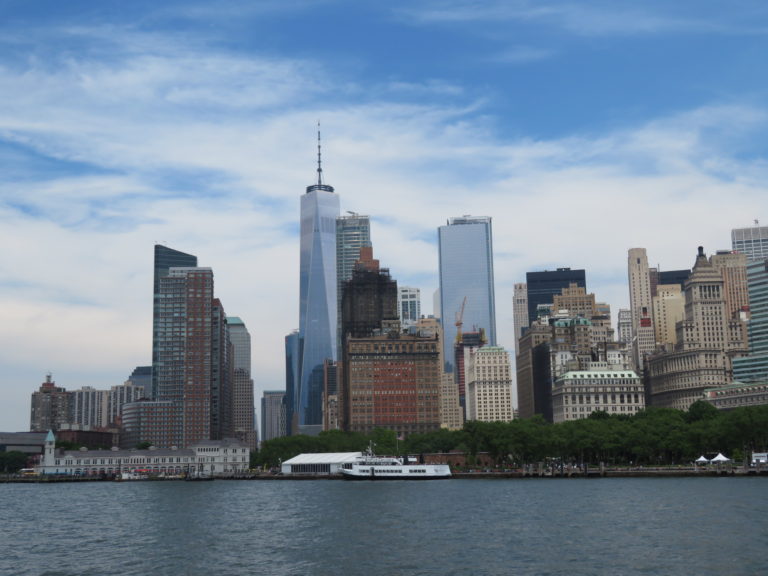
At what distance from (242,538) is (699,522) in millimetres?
50095

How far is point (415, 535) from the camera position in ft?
336

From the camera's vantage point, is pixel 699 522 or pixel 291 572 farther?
pixel 699 522

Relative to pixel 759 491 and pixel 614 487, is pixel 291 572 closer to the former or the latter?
pixel 759 491

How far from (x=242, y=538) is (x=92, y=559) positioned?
1889cm

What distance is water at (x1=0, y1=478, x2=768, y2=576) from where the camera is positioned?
81938mm

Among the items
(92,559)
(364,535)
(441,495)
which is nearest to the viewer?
(92,559)

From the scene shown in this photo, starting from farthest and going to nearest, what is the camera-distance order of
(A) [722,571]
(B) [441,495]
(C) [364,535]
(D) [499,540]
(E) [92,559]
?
(B) [441,495] < (C) [364,535] < (D) [499,540] < (E) [92,559] < (A) [722,571]

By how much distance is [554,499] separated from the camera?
144250 mm

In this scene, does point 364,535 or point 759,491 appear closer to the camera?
point 364,535

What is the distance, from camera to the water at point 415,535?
81938 mm

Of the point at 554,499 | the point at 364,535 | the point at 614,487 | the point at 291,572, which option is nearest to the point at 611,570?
the point at 291,572

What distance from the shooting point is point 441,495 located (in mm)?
164000

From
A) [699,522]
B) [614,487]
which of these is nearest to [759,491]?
[614,487]

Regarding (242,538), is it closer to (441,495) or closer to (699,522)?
(699,522)
